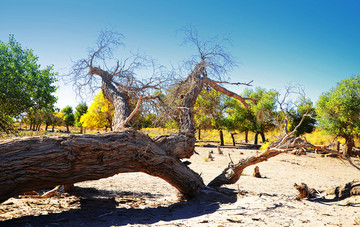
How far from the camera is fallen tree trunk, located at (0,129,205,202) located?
12.9ft

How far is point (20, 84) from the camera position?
11.2 metres

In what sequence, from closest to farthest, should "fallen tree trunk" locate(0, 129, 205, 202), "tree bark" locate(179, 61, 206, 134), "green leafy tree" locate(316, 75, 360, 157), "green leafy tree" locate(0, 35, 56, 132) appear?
"fallen tree trunk" locate(0, 129, 205, 202) → "tree bark" locate(179, 61, 206, 134) → "green leafy tree" locate(0, 35, 56, 132) → "green leafy tree" locate(316, 75, 360, 157)

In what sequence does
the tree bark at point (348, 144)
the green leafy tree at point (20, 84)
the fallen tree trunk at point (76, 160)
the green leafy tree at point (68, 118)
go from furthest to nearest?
1. the green leafy tree at point (68, 118)
2. the tree bark at point (348, 144)
3. the green leafy tree at point (20, 84)
4. the fallen tree trunk at point (76, 160)

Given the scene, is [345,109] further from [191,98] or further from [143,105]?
[143,105]

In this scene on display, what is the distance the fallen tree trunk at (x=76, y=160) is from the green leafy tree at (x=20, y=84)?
316 inches

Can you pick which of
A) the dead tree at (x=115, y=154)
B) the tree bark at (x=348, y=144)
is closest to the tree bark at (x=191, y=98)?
the dead tree at (x=115, y=154)

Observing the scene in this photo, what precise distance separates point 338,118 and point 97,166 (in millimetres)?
18971

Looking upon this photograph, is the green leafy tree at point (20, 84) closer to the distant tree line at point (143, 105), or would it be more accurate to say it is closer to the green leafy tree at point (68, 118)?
the distant tree line at point (143, 105)

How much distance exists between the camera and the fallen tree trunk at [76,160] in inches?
154

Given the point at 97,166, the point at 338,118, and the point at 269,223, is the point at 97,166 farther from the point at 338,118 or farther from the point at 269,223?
the point at 338,118

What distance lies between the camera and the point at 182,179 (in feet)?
19.4

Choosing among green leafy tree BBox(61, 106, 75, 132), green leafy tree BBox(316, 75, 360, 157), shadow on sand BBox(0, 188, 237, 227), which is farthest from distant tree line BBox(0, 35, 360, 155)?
green leafy tree BBox(61, 106, 75, 132)

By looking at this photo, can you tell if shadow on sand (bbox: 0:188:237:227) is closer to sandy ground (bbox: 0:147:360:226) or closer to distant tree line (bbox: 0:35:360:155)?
sandy ground (bbox: 0:147:360:226)

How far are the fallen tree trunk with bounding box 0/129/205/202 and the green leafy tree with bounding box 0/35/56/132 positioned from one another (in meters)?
8.02
